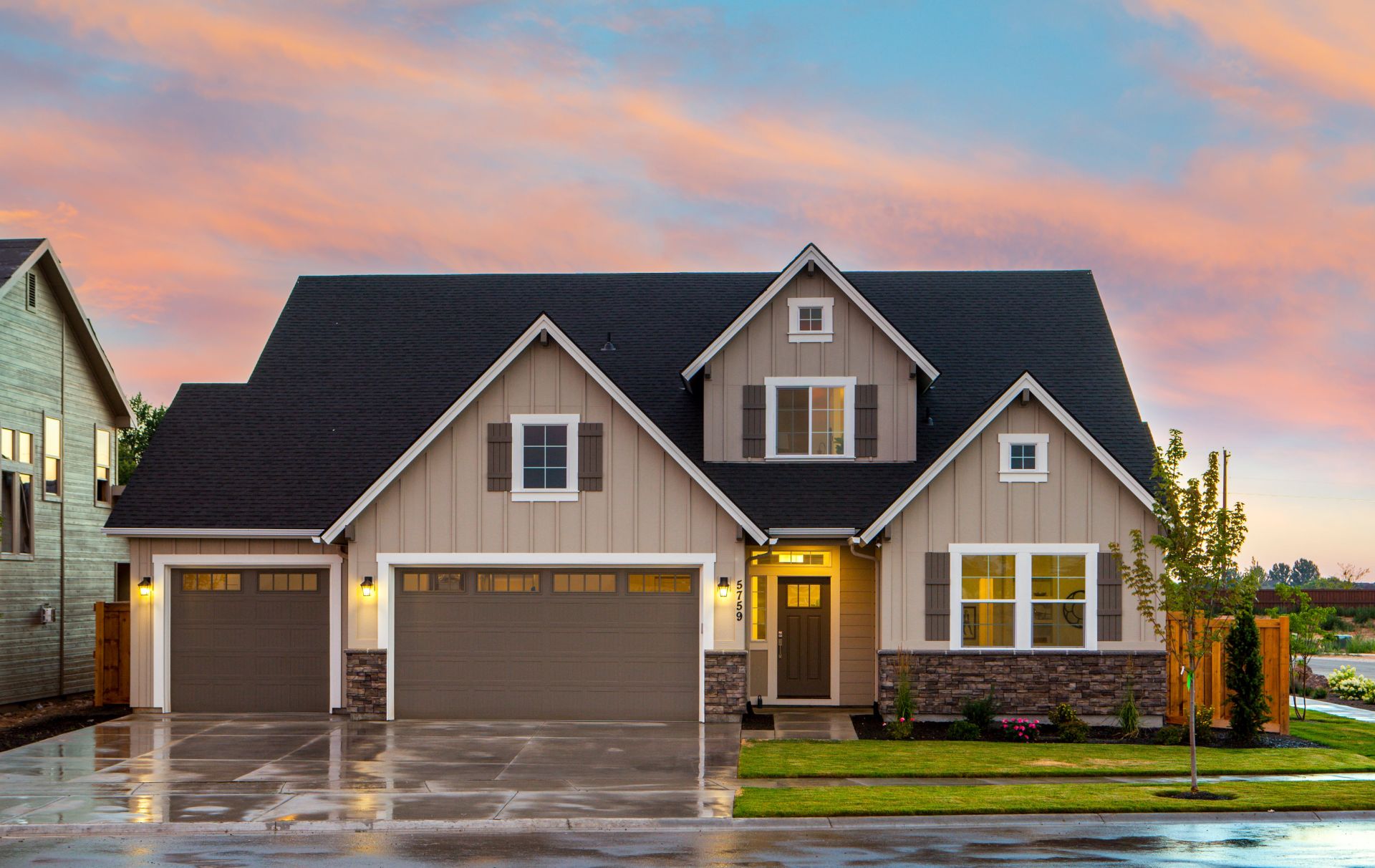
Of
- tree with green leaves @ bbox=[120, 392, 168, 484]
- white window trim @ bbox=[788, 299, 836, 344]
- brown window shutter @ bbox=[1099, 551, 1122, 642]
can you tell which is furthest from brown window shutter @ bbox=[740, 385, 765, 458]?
tree with green leaves @ bbox=[120, 392, 168, 484]

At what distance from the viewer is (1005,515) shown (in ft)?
68.4

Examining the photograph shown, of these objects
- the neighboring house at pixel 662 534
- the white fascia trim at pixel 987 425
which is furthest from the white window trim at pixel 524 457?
the white fascia trim at pixel 987 425

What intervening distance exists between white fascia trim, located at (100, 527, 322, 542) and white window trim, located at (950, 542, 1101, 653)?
34.0 feet

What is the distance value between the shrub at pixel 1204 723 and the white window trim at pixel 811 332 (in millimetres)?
8413

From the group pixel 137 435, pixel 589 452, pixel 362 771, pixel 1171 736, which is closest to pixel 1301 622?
pixel 1171 736

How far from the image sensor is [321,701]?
2219 cm

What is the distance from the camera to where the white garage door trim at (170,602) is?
72.7ft

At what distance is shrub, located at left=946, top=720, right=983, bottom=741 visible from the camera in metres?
19.5

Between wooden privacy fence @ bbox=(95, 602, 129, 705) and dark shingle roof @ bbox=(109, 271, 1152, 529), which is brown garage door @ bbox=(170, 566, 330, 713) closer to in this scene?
dark shingle roof @ bbox=(109, 271, 1152, 529)

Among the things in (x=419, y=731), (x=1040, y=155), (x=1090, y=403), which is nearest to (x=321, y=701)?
(x=419, y=731)

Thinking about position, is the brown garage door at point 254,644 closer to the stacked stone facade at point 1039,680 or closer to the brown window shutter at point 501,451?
the brown window shutter at point 501,451

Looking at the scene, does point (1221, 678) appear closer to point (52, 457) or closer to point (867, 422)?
point (867, 422)

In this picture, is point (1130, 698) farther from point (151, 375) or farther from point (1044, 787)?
point (151, 375)

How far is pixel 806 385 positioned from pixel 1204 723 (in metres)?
8.32
